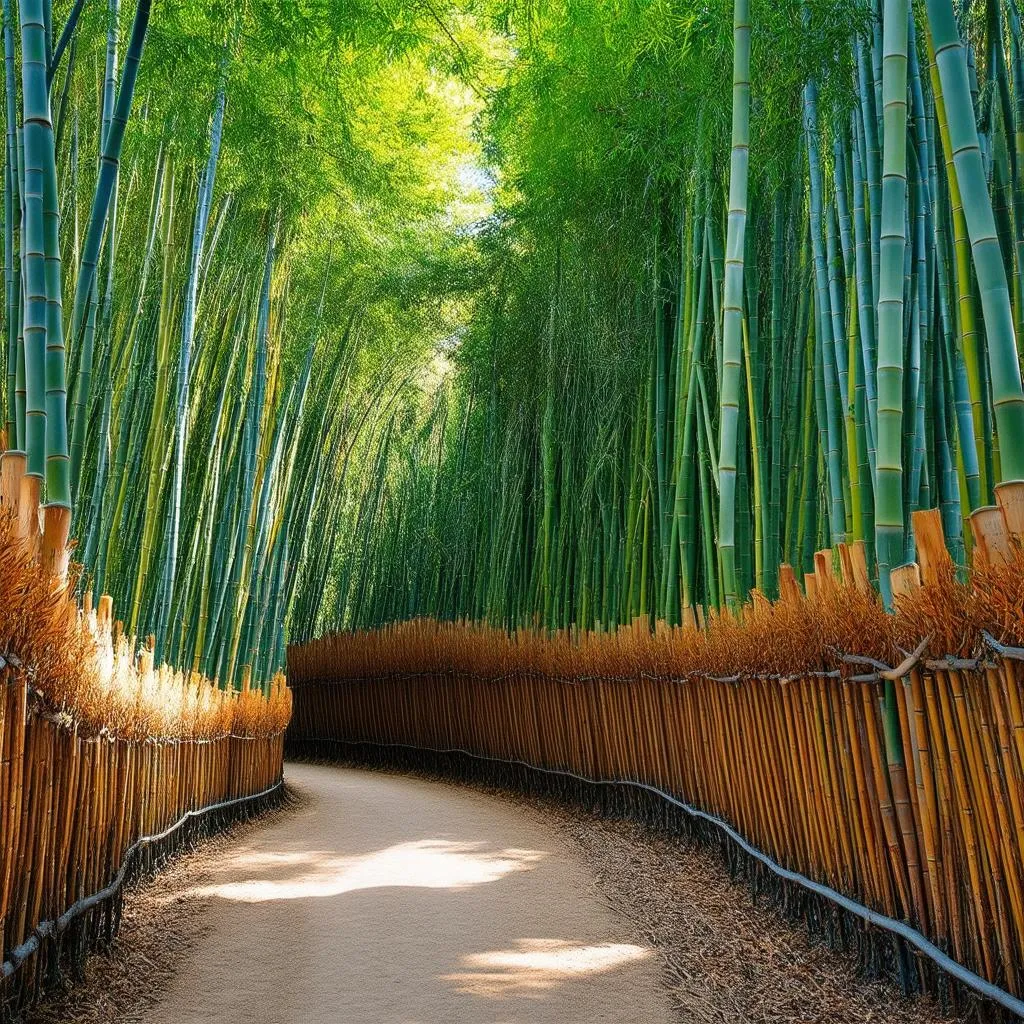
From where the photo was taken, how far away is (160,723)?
346cm

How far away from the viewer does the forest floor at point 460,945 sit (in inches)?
90.7

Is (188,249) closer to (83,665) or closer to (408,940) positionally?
(83,665)

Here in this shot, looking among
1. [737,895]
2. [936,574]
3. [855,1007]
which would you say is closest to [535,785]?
[737,895]

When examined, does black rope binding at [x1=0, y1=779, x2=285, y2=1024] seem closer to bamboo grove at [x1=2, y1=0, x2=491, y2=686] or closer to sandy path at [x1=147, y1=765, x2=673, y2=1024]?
sandy path at [x1=147, y1=765, x2=673, y2=1024]

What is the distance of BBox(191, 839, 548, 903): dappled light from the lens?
3.47m

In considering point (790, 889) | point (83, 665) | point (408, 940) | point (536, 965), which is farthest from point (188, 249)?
point (790, 889)

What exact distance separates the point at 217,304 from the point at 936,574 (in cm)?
384

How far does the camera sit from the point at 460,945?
2.82 metres

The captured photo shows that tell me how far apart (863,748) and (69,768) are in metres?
1.76

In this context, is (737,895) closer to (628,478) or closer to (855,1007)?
(855,1007)

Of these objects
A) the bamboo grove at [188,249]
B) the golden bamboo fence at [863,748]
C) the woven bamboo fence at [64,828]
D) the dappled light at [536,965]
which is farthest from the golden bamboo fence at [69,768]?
the golden bamboo fence at [863,748]

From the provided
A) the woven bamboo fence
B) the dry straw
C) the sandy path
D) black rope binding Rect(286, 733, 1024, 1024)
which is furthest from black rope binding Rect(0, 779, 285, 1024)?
black rope binding Rect(286, 733, 1024, 1024)

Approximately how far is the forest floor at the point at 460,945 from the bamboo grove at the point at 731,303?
99 cm

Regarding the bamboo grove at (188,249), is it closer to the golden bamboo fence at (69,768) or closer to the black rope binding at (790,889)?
the golden bamboo fence at (69,768)
